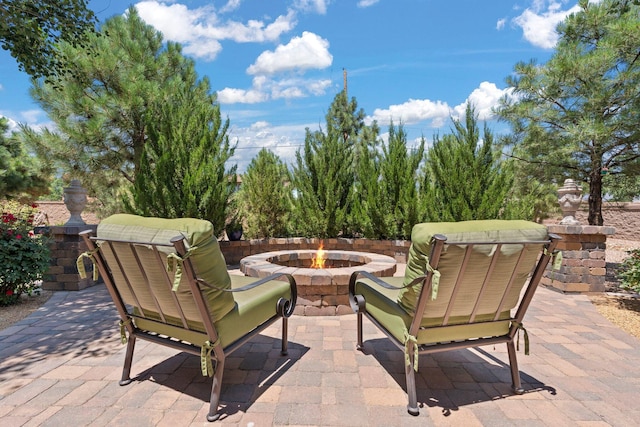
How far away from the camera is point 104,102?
7324 mm

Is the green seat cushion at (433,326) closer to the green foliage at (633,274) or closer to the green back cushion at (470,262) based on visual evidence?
the green back cushion at (470,262)

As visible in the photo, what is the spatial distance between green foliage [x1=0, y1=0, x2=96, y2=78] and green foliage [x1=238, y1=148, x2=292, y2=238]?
12.9ft

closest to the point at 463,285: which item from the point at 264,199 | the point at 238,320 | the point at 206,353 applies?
the point at 238,320

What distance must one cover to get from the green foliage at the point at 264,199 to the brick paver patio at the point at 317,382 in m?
4.43

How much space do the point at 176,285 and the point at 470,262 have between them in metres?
1.56

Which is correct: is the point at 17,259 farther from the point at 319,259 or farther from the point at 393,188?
the point at 393,188

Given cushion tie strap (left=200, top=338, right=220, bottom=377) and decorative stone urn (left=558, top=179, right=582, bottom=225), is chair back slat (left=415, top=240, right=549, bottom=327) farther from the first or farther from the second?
decorative stone urn (left=558, top=179, right=582, bottom=225)

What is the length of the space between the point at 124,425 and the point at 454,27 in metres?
8.35

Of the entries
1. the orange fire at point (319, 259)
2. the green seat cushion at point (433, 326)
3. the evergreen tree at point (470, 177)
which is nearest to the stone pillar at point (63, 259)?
the orange fire at point (319, 259)

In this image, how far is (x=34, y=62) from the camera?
5141 mm

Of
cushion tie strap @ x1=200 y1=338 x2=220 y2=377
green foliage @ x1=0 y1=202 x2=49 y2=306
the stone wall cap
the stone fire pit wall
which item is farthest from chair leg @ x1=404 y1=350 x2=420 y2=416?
the stone fire pit wall

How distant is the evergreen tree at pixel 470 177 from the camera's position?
20.2 ft

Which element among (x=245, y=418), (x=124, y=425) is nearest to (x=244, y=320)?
(x=245, y=418)

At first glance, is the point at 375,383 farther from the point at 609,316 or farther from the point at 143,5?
the point at 143,5
